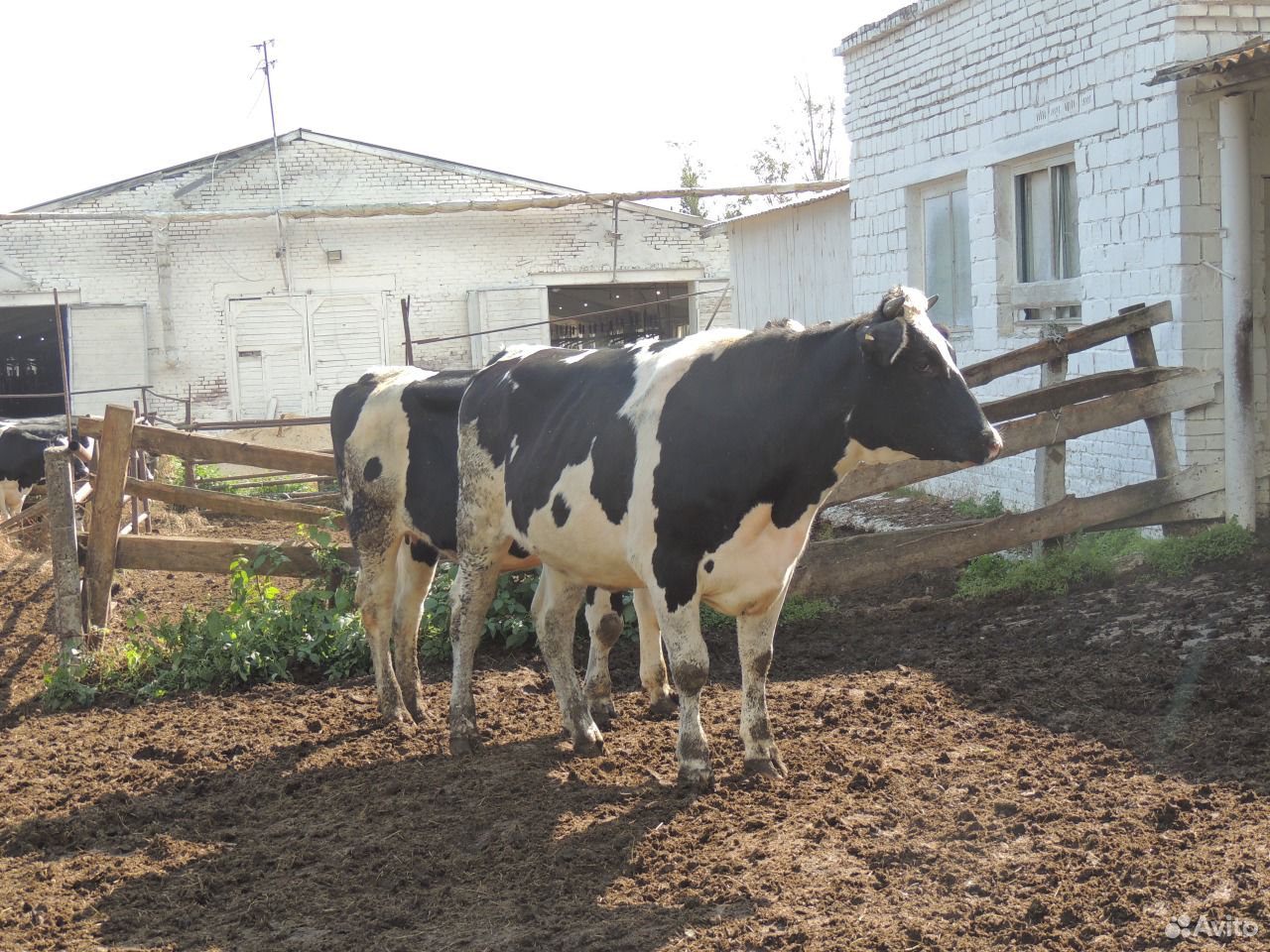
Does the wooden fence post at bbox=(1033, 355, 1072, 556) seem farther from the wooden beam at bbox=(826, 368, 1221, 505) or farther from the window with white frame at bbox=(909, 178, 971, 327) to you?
the window with white frame at bbox=(909, 178, 971, 327)

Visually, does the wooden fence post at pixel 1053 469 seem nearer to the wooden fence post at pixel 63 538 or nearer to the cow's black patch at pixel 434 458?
the cow's black patch at pixel 434 458

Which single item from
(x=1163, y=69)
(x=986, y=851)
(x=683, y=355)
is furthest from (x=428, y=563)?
(x=1163, y=69)

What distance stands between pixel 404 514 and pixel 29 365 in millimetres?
22929

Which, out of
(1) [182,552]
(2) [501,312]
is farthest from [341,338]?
(1) [182,552]

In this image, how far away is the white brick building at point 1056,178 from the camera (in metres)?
9.06

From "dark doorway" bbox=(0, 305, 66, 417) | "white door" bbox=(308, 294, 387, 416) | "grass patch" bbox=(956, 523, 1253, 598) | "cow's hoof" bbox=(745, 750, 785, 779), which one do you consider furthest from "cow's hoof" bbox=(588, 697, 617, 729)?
"dark doorway" bbox=(0, 305, 66, 417)

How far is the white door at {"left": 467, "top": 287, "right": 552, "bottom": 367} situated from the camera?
23.8 meters

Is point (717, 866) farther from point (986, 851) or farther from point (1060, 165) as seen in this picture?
point (1060, 165)

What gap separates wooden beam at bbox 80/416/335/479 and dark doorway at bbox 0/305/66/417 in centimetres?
1891

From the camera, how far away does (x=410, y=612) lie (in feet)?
23.1

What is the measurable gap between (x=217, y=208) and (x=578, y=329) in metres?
7.24

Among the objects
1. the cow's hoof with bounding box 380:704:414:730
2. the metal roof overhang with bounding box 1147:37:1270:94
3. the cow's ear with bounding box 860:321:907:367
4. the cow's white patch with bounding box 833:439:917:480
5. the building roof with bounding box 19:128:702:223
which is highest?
the building roof with bounding box 19:128:702:223

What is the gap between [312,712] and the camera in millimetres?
7109

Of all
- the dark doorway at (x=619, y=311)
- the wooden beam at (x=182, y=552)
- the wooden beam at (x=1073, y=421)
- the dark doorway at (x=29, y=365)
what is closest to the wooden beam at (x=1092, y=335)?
the wooden beam at (x=1073, y=421)
